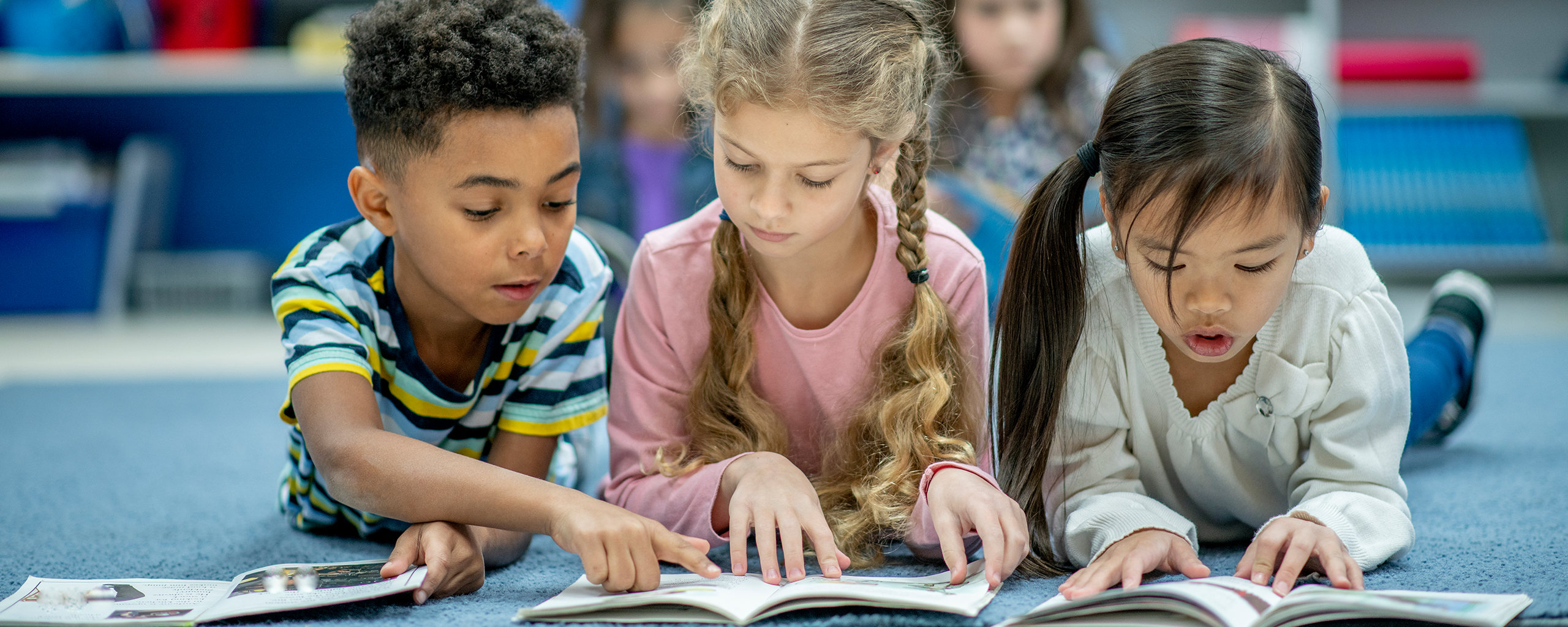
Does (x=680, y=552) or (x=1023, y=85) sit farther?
(x=1023, y=85)

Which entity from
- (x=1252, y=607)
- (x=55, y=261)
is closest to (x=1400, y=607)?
(x=1252, y=607)

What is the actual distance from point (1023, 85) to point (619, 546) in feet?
4.30

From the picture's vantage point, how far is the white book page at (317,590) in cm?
74

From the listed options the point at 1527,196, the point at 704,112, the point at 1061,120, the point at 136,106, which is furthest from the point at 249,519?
the point at 1527,196

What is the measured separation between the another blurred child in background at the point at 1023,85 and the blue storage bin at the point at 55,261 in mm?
2083

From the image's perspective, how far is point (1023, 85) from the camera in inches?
73.5

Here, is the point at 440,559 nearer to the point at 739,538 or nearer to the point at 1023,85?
the point at 739,538

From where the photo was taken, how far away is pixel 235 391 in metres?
1.89

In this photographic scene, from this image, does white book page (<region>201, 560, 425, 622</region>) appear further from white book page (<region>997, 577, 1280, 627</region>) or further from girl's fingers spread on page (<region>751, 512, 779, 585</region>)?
white book page (<region>997, 577, 1280, 627</region>)

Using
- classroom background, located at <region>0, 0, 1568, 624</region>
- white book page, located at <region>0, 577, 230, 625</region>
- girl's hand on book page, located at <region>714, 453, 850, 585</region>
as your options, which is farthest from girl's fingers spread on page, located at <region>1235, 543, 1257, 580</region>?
classroom background, located at <region>0, 0, 1568, 624</region>

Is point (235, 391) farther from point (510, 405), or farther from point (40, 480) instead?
point (510, 405)

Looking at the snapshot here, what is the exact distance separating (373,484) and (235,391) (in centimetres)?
121

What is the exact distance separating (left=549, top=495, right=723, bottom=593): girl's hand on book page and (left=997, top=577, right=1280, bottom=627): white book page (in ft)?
0.73

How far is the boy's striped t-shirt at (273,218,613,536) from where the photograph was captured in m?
0.95
